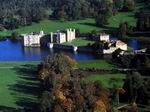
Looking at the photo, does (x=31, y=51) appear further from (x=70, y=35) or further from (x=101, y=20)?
(x=101, y=20)

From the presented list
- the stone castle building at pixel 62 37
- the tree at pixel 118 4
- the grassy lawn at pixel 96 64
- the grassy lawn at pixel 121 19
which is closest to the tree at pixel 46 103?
the grassy lawn at pixel 96 64

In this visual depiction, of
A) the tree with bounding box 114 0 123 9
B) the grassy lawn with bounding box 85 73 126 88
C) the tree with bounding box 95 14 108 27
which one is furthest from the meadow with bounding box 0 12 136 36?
the grassy lawn with bounding box 85 73 126 88

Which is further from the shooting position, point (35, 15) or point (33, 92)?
point (35, 15)

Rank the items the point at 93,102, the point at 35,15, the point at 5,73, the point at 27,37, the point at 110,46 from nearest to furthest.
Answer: the point at 93,102 < the point at 5,73 < the point at 110,46 < the point at 27,37 < the point at 35,15

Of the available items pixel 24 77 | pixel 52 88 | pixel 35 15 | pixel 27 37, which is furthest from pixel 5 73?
pixel 35 15

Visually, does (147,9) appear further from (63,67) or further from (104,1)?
(63,67)

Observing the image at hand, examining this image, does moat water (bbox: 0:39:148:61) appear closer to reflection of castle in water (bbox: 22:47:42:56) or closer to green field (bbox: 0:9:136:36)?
reflection of castle in water (bbox: 22:47:42:56)

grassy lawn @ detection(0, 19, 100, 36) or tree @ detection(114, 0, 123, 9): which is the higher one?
tree @ detection(114, 0, 123, 9)
